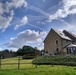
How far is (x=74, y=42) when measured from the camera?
66062 millimetres

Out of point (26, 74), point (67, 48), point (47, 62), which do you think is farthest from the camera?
point (67, 48)

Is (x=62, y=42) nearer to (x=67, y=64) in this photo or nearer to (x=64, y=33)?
(x=64, y=33)

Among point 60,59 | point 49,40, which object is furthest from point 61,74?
point 49,40

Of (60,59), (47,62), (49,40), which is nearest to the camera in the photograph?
(47,62)

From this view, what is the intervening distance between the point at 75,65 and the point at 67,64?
1712 mm

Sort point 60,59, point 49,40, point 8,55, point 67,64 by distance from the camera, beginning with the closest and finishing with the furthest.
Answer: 1. point 67,64
2. point 60,59
3. point 49,40
4. point 8,55

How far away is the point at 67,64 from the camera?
28953mm

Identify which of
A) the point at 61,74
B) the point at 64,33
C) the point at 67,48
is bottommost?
the point at 61,74

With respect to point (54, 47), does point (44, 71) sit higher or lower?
lower

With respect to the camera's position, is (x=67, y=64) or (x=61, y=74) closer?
(x=61, y=74)

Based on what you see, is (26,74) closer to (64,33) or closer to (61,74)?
(61,74)

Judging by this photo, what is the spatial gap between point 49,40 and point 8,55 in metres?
15.8

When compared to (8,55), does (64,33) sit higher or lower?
higher

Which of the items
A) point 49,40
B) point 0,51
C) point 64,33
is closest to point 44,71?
point 49,40
